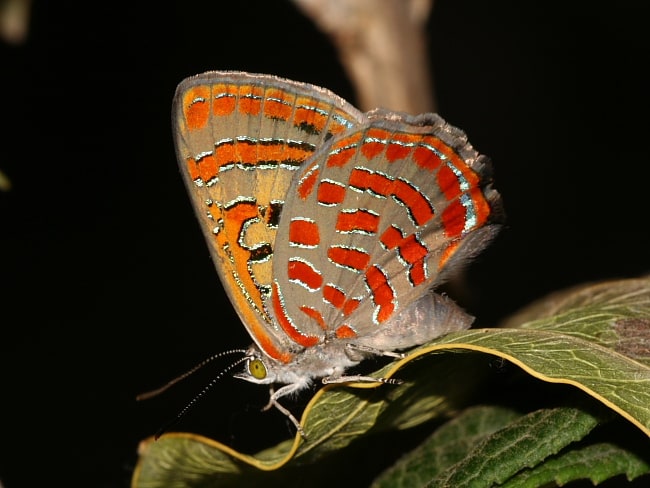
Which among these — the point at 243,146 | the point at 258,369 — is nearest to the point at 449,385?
the point at 258,369

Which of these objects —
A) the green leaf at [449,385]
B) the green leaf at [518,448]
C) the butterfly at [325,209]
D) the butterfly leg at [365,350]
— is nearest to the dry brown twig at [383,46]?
the butterfly at [325,209]

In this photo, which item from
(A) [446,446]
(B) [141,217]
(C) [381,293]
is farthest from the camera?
(B) [141,217]

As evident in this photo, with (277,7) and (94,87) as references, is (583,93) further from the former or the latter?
(94,87)

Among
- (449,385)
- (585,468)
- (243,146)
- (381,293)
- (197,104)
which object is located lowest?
(585,468)

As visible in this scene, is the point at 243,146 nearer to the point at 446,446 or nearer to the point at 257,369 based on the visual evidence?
the point at 257,369

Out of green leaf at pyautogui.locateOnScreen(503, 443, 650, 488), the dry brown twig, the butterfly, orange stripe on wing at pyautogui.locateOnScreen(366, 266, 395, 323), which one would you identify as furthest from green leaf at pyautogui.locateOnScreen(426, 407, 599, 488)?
the dry brown twig

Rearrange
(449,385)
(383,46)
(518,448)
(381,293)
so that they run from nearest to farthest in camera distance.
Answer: (518,448), (449,385), (381,293), (383,46)

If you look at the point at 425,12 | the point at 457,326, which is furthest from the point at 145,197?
the point at 457,326

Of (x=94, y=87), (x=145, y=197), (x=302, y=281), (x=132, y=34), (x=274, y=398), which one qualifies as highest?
(x=132, y=34)
